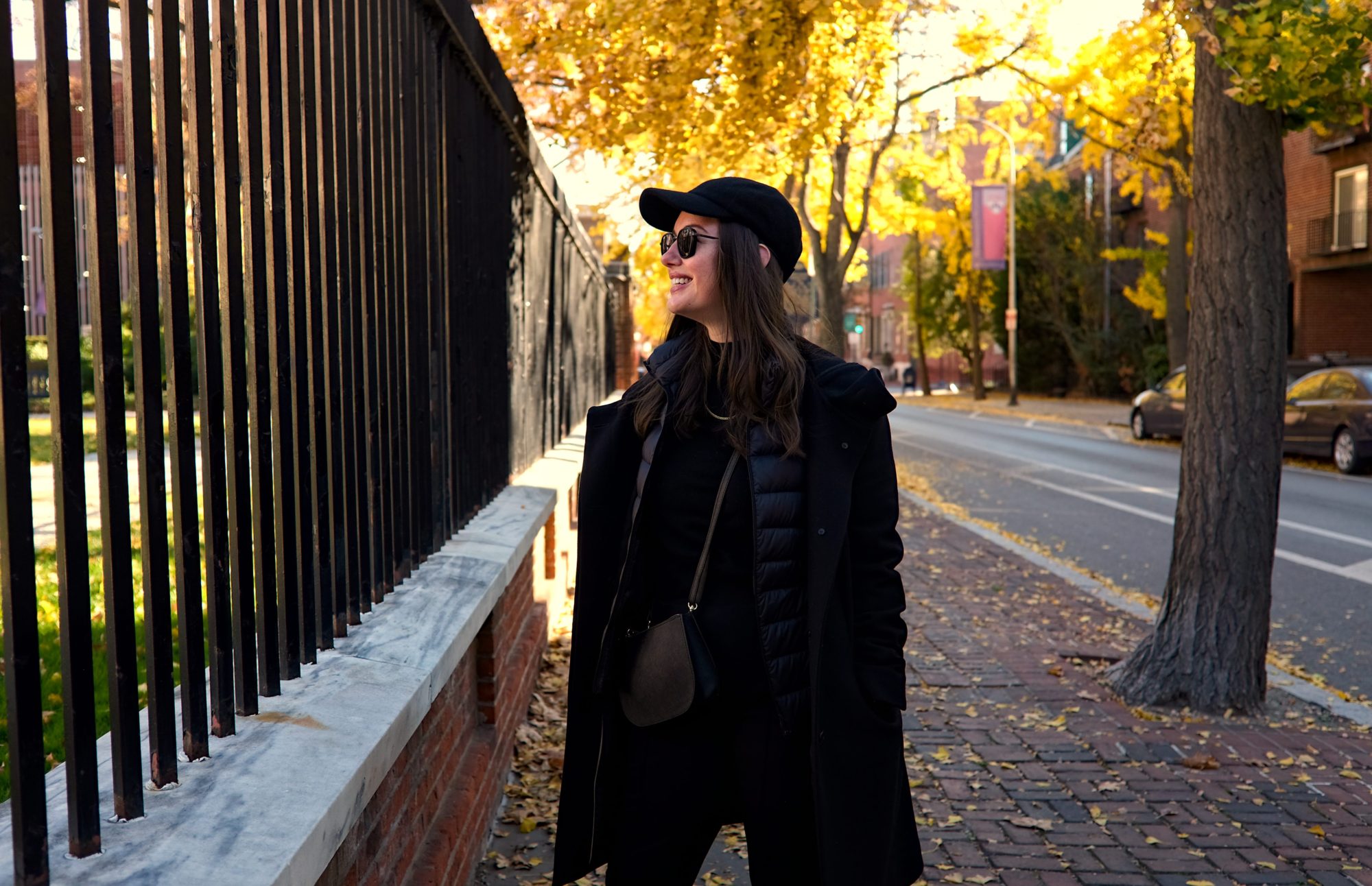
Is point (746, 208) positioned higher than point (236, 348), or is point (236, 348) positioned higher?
point (746, 208)

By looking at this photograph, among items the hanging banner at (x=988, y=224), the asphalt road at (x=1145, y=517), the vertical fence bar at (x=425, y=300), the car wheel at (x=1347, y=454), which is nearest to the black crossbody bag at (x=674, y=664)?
the vertical fence bar at (x=425, y=300)

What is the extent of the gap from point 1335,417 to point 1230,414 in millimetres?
14591

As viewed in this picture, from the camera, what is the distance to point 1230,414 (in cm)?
598

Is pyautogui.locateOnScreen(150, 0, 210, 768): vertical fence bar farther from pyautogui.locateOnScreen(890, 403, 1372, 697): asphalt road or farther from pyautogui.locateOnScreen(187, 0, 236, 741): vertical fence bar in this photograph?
pyautogui.locateOnScreen(890, 403, 1372, 697): asphalt road

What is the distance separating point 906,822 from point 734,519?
794 mm

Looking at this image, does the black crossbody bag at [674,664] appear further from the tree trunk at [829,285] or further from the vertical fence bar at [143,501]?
the tree trunk at [829,285]

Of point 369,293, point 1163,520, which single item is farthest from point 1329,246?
point 369,293

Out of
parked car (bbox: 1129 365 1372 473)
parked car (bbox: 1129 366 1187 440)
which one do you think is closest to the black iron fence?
parked car (bbox: 1129 365 1372 473)

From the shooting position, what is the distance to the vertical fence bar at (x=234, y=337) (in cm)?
234

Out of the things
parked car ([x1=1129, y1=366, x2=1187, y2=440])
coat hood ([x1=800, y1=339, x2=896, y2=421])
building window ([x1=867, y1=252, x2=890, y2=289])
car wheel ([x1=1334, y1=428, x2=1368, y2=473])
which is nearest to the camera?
coat hood ([x1=800, y1=339, x2=896, y2=421])

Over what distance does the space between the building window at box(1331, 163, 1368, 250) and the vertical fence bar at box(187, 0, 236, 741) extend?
111 feet

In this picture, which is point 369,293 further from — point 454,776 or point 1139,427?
point 1139,427

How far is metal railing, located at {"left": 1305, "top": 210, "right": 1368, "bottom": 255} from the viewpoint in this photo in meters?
31.9

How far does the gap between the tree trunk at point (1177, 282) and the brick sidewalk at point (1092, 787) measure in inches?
908
